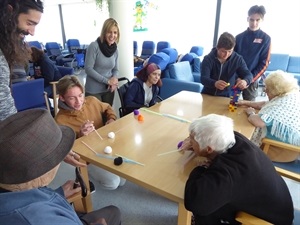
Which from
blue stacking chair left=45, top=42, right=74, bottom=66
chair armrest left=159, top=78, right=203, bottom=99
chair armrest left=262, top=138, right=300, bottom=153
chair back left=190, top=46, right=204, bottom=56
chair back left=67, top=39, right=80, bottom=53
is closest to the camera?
chair armrest left=262, top=138, right=300, bottom=153

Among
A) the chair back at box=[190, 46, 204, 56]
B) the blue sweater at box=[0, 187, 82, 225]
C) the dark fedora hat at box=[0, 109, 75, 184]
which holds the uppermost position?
the dark fedora hat at box=[0, 109, 75, 184]

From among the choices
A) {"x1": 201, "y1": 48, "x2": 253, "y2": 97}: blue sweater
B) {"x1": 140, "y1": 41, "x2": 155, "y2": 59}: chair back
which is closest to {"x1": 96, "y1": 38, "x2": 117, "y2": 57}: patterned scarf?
{"x1": 201, "y1": 48, "x2": 253, "y2": 97}: blue sweater

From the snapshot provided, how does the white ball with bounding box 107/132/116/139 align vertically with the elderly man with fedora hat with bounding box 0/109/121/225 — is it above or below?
below

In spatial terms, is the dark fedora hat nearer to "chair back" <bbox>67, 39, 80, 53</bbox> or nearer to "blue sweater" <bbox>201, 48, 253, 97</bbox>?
"blue sweater" <bbox>201, 48, 253, 97</bbox>

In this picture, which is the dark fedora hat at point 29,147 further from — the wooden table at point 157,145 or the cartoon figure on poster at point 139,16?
the cartoon figure on poster at point 139,16

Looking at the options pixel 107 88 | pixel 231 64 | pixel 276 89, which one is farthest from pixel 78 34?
pixel 276 89

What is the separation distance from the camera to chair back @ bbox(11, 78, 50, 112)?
2564mm

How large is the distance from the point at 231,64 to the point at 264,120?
85cm

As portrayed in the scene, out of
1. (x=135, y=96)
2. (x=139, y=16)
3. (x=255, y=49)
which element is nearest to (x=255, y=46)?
(x=255, y=49)

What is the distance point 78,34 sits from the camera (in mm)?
9867

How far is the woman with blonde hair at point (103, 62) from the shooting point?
230 cm

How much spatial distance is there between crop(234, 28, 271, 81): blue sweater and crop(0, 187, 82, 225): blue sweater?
2500 mm

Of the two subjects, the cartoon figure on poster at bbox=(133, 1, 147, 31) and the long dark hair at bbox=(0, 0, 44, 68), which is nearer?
the long dark hair at bbox=(0, 0, 44, 68)

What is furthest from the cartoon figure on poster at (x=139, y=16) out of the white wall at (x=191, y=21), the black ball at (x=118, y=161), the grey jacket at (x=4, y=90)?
the black ball at (x=118, y=161)
